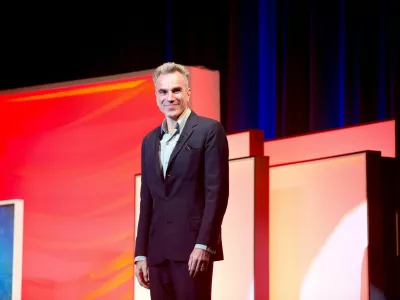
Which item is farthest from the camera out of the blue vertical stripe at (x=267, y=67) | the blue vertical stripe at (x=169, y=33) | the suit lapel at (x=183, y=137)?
the blue vertical stripe at (x=169, y=33)

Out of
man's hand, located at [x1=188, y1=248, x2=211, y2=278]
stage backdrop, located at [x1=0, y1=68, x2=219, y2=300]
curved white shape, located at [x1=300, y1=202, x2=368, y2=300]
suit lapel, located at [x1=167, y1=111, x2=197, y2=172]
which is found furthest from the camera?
stage backdrop, located at [x1=0, y1=68, x2=219, y2=300]

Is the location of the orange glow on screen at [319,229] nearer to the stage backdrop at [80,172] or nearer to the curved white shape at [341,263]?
the curved white shape at [341,263]

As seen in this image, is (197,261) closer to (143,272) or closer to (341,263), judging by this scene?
(143,272)

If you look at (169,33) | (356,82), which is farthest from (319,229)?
(169,33)

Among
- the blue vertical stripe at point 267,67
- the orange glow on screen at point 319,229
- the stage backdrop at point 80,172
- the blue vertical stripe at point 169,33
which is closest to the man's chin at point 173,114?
the orange glow on screen at point 319,229

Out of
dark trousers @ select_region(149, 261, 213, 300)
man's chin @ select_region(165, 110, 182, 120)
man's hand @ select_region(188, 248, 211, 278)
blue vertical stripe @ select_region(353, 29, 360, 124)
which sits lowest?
dark trousers @ select_region(149, 261, 213, 300)

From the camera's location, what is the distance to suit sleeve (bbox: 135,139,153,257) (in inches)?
97.0

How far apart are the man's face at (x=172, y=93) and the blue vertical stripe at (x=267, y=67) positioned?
7.29 ft

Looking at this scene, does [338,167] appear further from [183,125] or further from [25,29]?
[25,29]

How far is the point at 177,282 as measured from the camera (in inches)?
91.7

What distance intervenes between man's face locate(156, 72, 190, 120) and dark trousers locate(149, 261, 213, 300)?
0.47 meters

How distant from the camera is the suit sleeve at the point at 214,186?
2312 millimetres

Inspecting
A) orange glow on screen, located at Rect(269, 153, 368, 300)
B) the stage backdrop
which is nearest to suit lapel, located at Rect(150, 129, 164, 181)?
orange glow on screen, located at Rect(269, 153, 368, 300)

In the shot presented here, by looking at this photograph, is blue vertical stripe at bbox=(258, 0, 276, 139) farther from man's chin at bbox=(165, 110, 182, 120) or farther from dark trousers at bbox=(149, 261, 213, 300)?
dark trousers at bbox=(149, 261, 213, 300)
